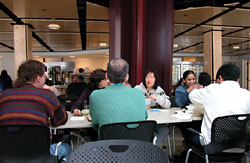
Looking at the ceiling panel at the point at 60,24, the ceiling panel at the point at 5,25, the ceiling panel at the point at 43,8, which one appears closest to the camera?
the ceiling panel at the point at 43,8

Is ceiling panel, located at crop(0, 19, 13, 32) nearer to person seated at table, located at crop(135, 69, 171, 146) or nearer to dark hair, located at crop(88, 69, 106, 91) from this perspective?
dark hair, located at crop(88, 69, 106, 91)

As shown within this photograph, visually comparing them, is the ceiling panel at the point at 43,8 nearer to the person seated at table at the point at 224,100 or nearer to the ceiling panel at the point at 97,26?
the ceiling panel at the point at 97,26

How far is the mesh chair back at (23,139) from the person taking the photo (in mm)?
1354

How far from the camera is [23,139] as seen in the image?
4.51 feet

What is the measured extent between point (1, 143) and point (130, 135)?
85cm

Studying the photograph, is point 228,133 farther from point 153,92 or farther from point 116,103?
point 153,92

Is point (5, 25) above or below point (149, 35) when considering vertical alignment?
above

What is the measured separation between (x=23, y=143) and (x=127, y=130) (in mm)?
689

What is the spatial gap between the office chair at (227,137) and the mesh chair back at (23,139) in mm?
1310

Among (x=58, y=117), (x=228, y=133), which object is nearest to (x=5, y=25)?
(x=58, y=117)

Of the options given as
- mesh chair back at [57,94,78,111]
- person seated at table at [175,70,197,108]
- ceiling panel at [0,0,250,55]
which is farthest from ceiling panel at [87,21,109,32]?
person seated at table at [175,70,197,108]

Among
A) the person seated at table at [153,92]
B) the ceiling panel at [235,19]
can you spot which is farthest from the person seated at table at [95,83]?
the ceiling panel at [235,19]

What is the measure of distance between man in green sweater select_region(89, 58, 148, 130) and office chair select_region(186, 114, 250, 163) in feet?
2.14

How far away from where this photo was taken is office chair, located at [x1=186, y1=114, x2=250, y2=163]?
1.73 m
